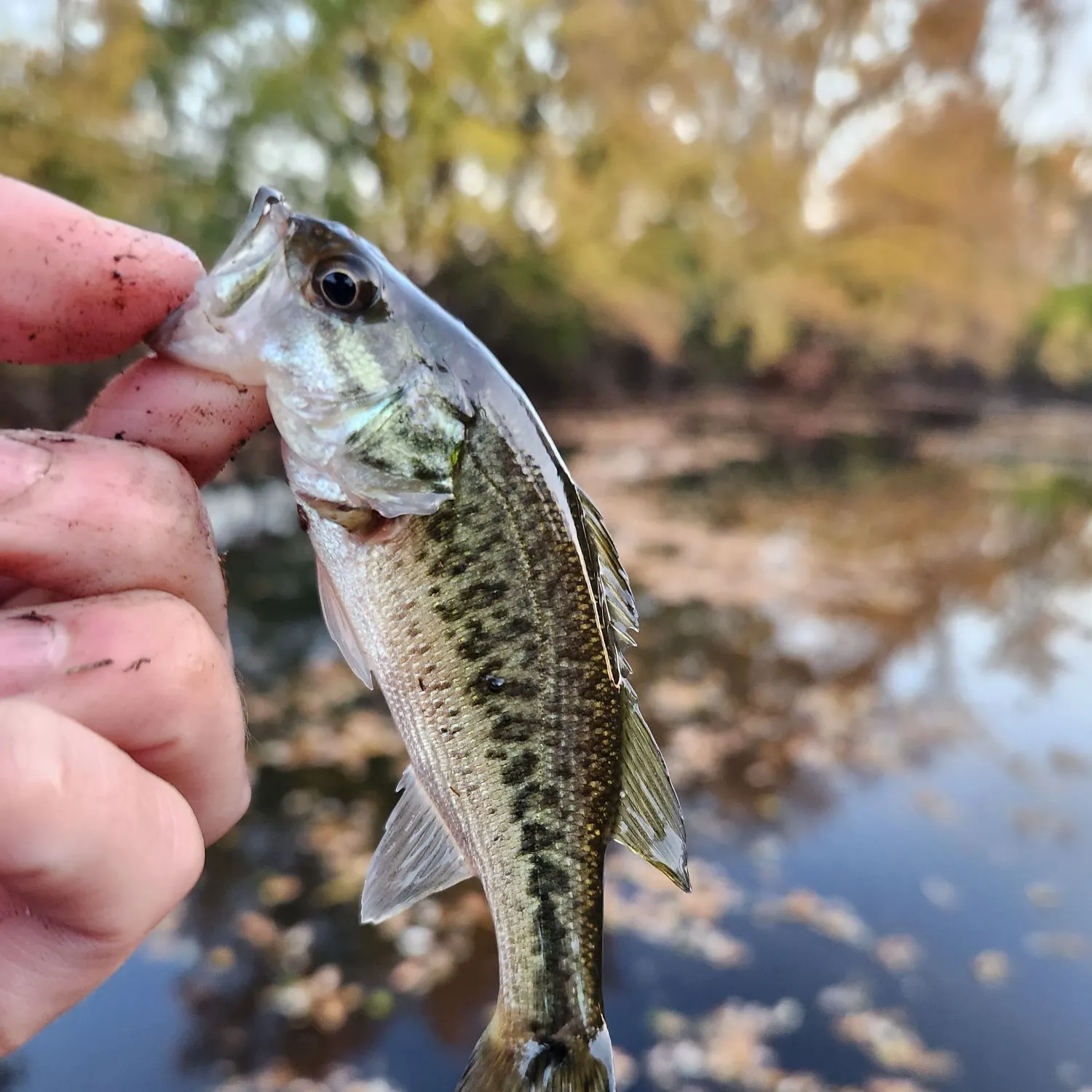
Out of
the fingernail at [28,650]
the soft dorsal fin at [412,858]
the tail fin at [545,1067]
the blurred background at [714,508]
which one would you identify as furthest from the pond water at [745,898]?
the fingernail at [28,650]

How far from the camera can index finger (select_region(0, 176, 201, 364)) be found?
1.47 meters

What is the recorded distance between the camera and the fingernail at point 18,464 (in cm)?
135

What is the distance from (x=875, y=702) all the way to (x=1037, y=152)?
27060 millimetres

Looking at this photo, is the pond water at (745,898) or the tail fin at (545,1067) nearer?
the tail fin at (545,1067)

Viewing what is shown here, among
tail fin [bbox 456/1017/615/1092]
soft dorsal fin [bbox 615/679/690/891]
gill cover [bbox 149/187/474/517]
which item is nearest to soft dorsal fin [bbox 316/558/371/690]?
gill cover [bbox 149/187/474/517]

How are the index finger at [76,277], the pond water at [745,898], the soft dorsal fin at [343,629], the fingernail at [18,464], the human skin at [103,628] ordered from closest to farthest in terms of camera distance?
the human skin at [103,628], the fingernail at [18,464], the index finger at [76,277], the soft dorsal fin at [343,629], the pond water at [745,898]

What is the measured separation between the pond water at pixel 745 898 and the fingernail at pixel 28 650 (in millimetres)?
2590

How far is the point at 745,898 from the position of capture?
420 centimetres

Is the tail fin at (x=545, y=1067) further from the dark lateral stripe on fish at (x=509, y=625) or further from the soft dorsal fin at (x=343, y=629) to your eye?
the soft dorsal fin at (x=343, y=629)

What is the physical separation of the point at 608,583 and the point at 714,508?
11.6m

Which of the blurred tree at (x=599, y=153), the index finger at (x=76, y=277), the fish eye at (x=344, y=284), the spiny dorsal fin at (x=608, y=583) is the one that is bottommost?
the spiny dorsal fin at (x=608, y=583)

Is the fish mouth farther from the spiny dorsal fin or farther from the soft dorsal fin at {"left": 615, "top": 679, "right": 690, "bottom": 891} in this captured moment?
the soft dorsal fin at {"left": 615, "top": 679, "right": 690, "bottom": 891}

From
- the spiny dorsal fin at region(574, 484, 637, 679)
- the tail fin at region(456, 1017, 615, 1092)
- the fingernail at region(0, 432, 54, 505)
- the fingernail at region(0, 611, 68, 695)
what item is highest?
the spiny dorsal fin at region(574, 484, 637, 679)

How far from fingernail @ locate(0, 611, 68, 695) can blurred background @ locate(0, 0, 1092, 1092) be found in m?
2.58
